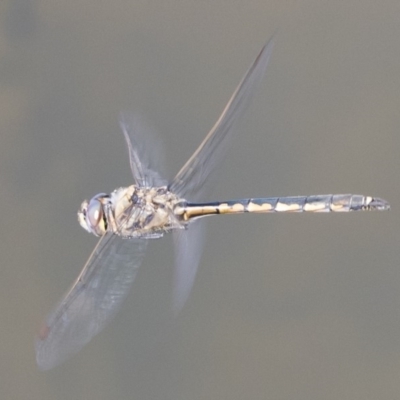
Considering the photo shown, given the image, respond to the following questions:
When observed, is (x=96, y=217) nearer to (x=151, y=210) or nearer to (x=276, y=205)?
(x=151, y=210)

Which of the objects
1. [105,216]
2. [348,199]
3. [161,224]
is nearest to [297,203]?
[348,199]

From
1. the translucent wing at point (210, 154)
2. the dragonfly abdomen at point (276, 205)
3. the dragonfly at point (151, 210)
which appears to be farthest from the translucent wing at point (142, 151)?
the dragonfly abdomen at point (276, 205)

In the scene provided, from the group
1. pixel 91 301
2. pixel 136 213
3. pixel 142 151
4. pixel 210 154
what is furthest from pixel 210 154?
pixel 91 301

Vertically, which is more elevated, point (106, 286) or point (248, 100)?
point (248, 100)

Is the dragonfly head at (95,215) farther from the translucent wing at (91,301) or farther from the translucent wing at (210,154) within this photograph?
the translucent wing at (210,154)

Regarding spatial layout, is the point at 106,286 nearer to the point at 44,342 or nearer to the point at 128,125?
the point at 44,342

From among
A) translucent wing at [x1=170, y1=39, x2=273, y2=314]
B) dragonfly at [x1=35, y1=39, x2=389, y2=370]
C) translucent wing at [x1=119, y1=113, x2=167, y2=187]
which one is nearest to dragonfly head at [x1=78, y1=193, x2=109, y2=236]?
dragonfly at [x1=35, y1=39, x2=389, y2=370]

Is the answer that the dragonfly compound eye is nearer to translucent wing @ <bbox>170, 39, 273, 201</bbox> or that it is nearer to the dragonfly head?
the dragonfly head
